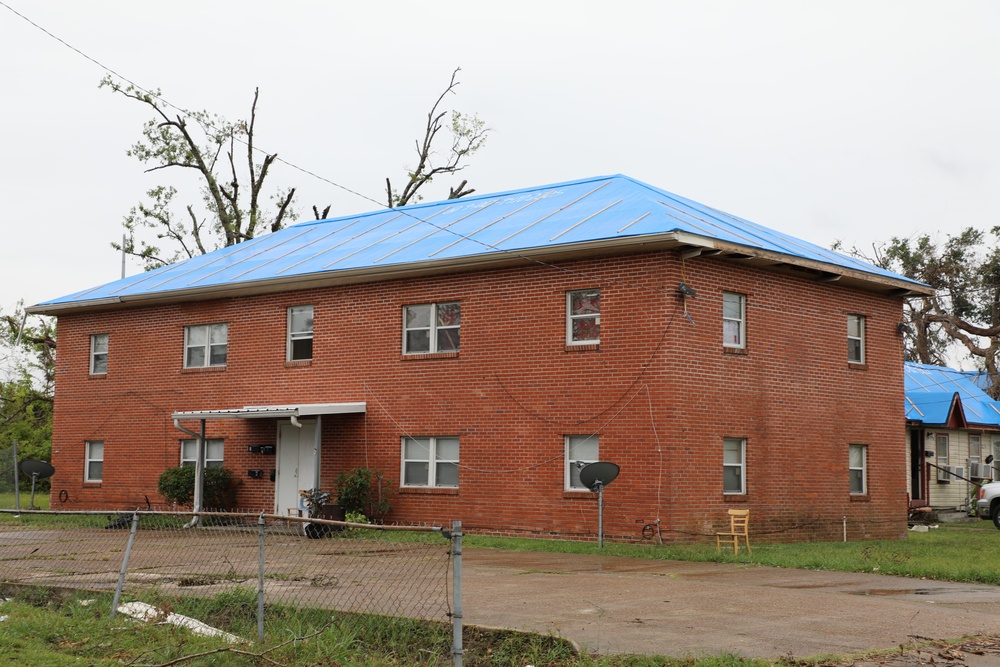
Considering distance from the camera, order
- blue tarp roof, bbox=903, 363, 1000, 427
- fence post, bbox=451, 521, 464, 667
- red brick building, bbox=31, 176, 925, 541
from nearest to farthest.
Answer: fence post, bbox=451, 521, 464, 667 → red brick building, bbox=31, 176, 925, 541 → blue tarp roof, bbox=903, 363, 1000, 427

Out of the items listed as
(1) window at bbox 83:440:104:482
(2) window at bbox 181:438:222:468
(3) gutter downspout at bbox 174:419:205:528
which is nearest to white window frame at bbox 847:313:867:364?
(3) gutter downspout at bbox 174:419:205:528

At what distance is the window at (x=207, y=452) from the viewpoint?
2772 cm

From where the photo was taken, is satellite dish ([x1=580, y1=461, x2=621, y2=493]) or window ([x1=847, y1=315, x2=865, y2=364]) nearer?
satellite dish ([x1=580, y1=461, x2=621, y2=493])

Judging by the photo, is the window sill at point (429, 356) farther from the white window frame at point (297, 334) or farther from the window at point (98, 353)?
the window at point (98, 353)

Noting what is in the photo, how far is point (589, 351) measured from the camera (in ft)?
71.3

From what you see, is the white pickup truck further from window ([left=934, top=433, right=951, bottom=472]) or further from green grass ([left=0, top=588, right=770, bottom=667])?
green grass ([left=0, top=588, right=770, bottom=667])

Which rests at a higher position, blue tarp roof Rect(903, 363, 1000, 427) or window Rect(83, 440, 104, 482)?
blue tarp roof Rect(903, 363, 1000, 427)

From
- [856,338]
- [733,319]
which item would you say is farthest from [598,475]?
[856,338]

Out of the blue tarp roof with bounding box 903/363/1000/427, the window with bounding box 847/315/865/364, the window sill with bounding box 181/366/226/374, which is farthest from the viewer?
the blue tarp roof with bounding box 903/363/1000/427

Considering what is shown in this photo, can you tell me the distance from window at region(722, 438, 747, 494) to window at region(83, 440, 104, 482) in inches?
661

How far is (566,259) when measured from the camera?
22.1m

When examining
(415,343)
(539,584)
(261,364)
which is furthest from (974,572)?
(261,364)

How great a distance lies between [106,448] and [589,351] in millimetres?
14635

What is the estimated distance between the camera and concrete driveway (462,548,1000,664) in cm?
1016
